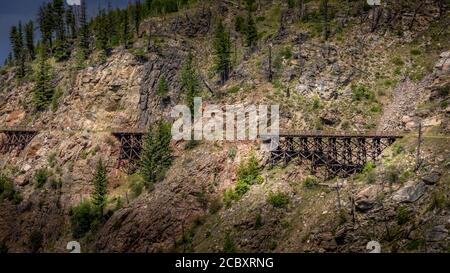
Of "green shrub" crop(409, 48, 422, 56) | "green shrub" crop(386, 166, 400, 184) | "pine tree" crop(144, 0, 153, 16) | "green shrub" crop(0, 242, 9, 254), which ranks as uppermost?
"pine tree" crop(144, 0, 153, 16)

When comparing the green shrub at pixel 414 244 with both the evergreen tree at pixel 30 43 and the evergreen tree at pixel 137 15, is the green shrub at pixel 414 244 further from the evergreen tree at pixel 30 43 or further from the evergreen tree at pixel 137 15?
the evergreen tree at pixel 30 43

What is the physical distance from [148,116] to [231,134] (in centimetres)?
1912

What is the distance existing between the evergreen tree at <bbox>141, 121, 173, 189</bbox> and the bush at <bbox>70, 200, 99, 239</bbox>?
28.5 ft

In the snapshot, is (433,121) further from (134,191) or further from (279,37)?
(134,191)

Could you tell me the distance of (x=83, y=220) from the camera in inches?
3511

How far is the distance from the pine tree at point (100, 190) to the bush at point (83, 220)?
3.03 ft

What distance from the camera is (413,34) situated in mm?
104812

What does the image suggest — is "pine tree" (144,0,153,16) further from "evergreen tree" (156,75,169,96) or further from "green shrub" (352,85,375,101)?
"green shrub" (352,85,375,101)

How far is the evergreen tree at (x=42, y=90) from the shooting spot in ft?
362

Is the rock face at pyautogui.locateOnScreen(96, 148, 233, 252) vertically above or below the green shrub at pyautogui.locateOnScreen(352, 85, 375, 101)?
below

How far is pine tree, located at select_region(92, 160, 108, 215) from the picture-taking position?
293 ft

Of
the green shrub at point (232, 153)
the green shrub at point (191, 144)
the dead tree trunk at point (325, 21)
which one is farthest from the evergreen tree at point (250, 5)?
the green shrub at point (232, 153)

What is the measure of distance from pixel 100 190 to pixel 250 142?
2269 centimetres

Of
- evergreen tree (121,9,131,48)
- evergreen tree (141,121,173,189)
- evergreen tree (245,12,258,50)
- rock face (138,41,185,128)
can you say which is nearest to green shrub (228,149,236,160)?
evergreen tree (141,121,173,189)
